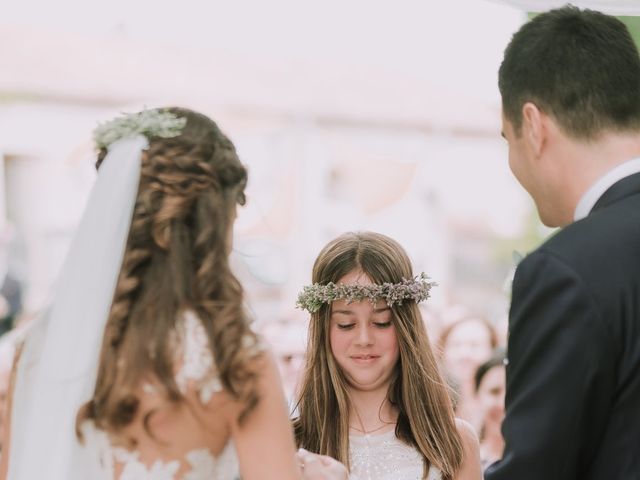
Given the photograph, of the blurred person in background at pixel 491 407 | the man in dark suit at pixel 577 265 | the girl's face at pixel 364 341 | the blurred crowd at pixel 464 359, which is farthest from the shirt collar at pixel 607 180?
the blurred person in background at pixel 491 407

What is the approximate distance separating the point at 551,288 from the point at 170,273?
0.92 m

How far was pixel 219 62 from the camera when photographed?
15.1 meters

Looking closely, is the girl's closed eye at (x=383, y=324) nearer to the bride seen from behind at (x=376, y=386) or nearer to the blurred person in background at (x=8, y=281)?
the bride seen from behind at (x=376, y=386)

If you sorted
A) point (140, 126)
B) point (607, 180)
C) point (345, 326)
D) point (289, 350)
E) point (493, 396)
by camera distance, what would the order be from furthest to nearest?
1. point (289, 350)
2. point (493, 396)
3. point (345, 326)
4. point (140, 126)
5. point (607, 180)

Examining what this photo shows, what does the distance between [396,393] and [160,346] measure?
1.57 metres

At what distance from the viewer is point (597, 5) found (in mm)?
3512

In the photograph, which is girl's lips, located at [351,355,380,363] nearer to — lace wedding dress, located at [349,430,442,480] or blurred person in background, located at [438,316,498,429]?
lace wedding dress, located at [349,430,442,480]

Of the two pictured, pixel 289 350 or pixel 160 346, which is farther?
pixel 289 350

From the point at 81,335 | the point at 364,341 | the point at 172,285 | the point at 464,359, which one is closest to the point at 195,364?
the point at 172,285

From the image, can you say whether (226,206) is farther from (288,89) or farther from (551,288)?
(288,89)

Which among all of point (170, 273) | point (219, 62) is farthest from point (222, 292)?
point (219, 62)

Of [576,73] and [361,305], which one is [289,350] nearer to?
[361,305]

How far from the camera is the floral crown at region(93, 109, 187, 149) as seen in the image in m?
2.70

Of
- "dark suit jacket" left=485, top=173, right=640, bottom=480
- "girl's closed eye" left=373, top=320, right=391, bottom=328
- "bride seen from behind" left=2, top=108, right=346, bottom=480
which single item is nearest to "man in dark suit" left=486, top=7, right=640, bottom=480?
"dark suit jacket" left=485, top=173, right=640, bottom=480
